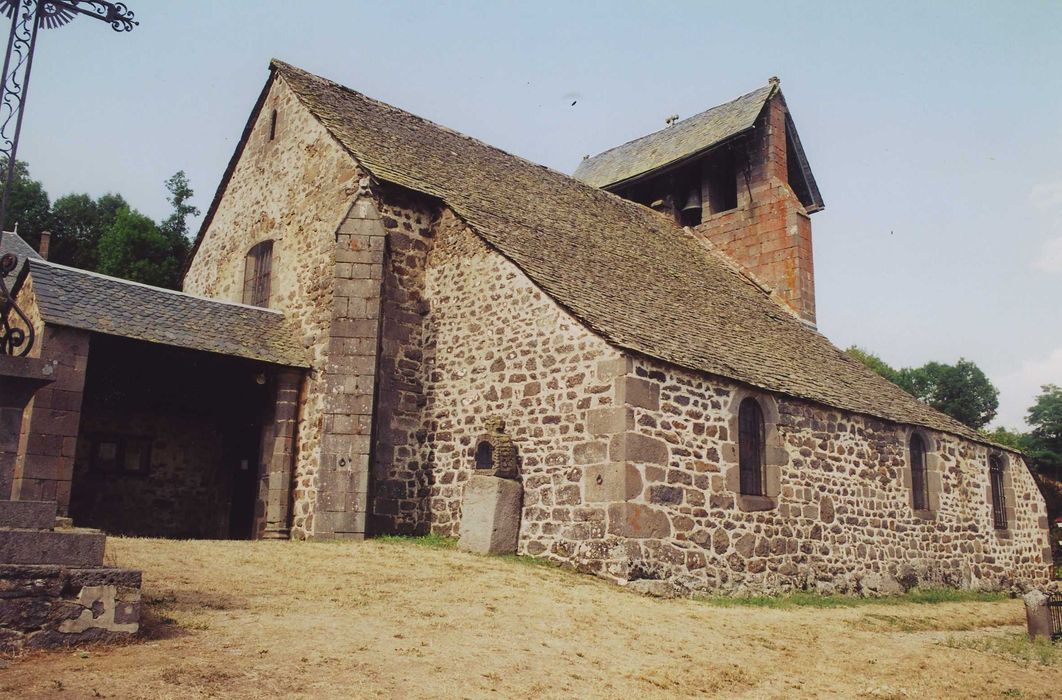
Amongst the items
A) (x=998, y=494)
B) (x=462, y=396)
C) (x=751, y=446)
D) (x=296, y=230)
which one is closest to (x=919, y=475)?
(x=998, y=494)

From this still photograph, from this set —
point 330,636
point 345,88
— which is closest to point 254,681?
point 330,636

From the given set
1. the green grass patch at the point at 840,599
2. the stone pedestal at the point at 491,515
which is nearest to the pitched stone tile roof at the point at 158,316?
the stone pedestal at the point at 491,515

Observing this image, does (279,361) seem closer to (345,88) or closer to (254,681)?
(345,88)

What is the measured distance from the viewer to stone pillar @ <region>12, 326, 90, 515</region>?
12.3 m

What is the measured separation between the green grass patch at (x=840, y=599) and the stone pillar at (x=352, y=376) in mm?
5592

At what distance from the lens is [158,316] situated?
14.4 metres

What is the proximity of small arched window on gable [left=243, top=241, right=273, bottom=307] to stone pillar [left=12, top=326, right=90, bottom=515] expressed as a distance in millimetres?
4864

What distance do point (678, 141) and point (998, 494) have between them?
1246 cm

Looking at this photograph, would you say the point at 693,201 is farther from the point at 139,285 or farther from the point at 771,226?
the point at 139,285

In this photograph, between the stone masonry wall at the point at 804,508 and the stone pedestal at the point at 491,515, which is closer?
the stone masonry wall at the point at 804,508

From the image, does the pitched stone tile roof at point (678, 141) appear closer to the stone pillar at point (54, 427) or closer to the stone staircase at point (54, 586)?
the stone pillar at point (54, 427)

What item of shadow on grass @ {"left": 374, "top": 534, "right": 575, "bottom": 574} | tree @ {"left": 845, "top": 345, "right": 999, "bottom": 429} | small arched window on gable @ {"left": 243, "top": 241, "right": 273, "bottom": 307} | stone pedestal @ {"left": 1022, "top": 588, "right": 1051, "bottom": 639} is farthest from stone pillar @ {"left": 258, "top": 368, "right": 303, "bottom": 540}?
tree @ {"left": 845, "top": 345, "right": 999, "bottom": 429}

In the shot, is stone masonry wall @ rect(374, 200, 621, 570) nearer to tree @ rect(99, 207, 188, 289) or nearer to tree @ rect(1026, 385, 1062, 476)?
tree @ rect(99, 207, 188, 289)

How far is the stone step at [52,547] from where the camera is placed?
20.6 ft
